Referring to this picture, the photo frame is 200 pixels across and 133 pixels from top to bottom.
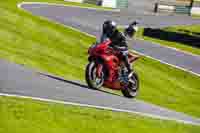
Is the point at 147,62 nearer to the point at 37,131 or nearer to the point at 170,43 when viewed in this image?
the point at 170,43

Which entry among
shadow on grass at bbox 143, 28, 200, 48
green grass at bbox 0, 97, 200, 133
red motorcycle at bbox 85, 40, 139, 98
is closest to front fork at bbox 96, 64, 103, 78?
red motorcycle at bbox 85, 40, 139, 98

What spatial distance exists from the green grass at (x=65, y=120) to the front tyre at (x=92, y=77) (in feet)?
8.74

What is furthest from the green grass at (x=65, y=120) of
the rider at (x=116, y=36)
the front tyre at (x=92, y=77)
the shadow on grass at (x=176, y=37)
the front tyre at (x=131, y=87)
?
the shadow on grass at (x=176, y=37)

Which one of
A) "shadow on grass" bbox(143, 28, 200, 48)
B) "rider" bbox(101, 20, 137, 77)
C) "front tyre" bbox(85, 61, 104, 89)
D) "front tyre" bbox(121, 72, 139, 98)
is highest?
"rider" bbox(101, 20, 137, 77)

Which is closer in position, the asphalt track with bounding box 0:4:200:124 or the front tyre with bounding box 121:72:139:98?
the asphalt track with bounding box 0:4:200:124

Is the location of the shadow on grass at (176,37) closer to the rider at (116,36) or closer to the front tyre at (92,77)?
the rider at (116,36)

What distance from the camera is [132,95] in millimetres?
14328

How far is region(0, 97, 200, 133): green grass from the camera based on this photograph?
27.4 ft

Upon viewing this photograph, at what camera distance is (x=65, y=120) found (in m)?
9.00

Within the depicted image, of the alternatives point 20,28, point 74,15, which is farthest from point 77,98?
point 74,15

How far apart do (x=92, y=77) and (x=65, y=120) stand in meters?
4.24

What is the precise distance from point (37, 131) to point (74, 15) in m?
34.5

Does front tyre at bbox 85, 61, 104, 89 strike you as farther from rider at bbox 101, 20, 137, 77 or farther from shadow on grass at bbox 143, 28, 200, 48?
shadow on grass at bbox 143, 28, 200, 48

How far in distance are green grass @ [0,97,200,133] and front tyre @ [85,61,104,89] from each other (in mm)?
2664
